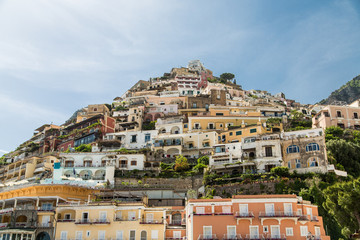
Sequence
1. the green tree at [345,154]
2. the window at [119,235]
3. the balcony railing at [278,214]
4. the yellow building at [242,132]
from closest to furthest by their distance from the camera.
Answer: the balcony railing at [278,214] < the window at [119,235] < the green tree at [345,154] < the yellow building at [242,132]

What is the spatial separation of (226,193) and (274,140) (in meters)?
11.1

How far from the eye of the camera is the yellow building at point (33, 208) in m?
42.2

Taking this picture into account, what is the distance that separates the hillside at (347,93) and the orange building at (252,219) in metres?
90.5

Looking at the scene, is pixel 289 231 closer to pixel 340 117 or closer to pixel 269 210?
pixel 269 210

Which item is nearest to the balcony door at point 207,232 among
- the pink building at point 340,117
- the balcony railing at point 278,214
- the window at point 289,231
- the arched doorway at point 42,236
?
the balcony railing at point 278,214

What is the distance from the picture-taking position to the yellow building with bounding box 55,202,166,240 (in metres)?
40.0

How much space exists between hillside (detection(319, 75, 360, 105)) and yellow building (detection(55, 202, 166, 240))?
308 ft

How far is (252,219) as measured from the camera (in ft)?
119

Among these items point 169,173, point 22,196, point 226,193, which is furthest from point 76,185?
point 226,193

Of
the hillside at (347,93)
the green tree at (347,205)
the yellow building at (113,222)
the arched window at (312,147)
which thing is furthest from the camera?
the hillside at (347,93)

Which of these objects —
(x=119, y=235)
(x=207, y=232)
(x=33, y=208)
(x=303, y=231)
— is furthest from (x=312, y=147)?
(x=33, y=208)

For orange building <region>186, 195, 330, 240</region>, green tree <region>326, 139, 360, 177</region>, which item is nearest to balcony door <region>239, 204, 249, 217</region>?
orange building <region>186, 195, 330, 240</region>

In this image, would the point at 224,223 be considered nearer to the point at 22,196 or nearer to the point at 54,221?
the point at 54,221

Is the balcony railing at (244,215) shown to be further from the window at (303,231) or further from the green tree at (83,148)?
the green tree at (83,148)
